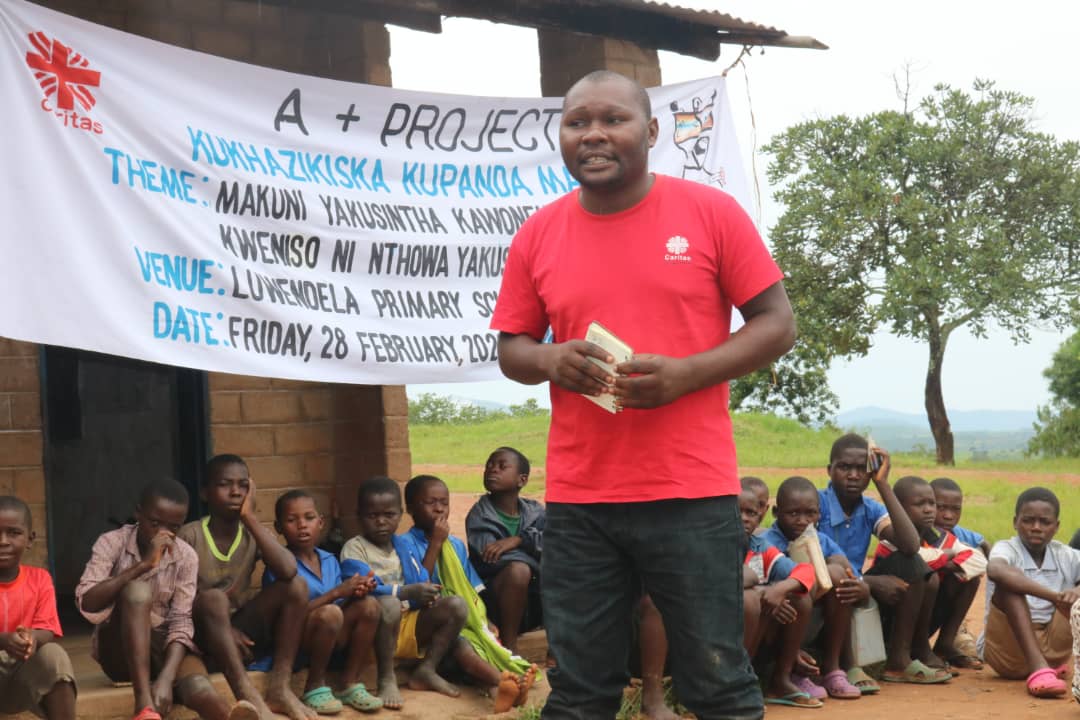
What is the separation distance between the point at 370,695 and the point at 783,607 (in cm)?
174

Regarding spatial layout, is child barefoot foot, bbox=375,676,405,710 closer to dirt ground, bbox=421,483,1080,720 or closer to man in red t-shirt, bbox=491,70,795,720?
dirt ground, bbox=421,483,1080,720

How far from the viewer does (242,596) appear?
18.3 ft

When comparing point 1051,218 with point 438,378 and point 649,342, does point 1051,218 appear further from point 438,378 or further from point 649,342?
point 649,342

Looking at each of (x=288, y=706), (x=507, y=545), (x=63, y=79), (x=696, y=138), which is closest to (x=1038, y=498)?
(x=696, y=138)

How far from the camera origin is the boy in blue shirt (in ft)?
20.0

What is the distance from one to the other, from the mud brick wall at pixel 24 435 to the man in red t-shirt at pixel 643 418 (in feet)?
12.9

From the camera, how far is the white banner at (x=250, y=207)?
15.7ft

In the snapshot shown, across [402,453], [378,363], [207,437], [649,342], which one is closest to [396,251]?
[378,363]

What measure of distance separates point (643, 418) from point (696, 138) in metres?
4.28

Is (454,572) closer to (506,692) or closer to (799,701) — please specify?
(506,692)

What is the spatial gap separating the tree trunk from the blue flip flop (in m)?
16.0

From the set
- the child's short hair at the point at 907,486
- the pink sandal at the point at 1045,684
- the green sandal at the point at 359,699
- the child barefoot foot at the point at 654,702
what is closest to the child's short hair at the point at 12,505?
the green sandal at the point at 359,699

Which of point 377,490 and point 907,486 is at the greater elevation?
point 377,490

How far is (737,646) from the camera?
9.48 ft
